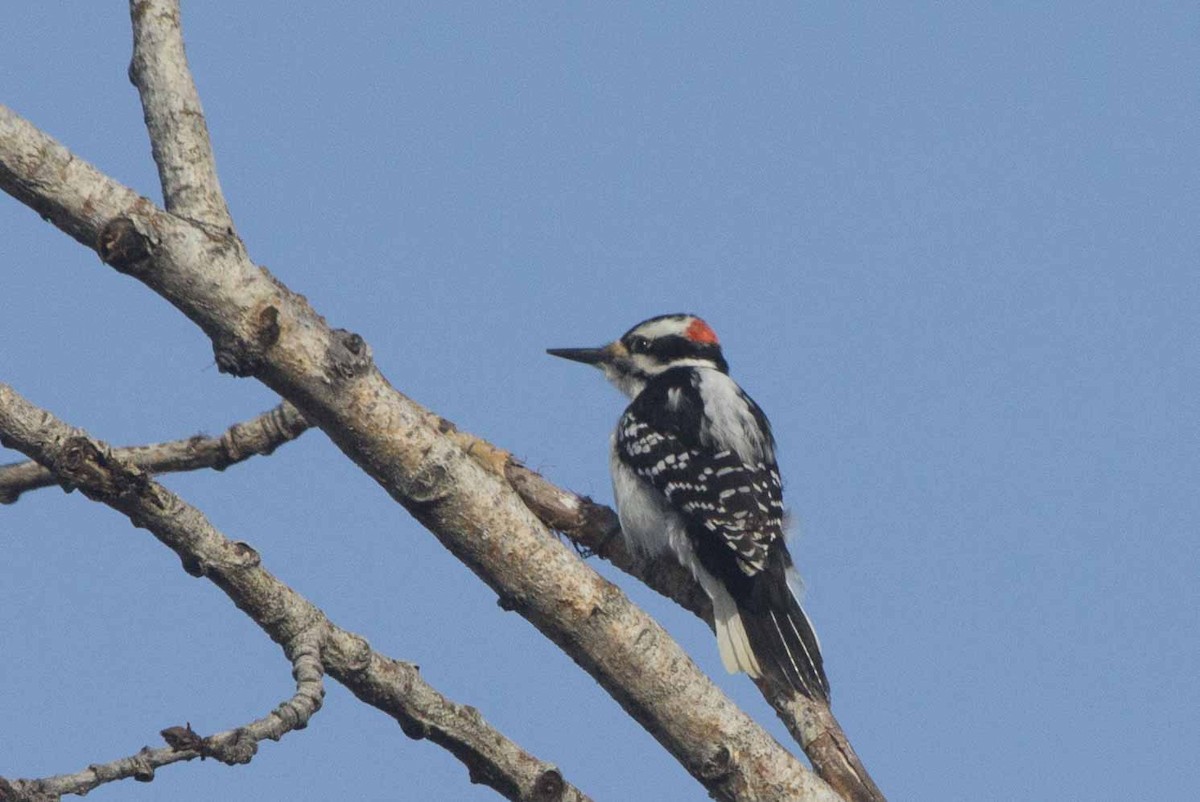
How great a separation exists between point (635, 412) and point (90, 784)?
388cm

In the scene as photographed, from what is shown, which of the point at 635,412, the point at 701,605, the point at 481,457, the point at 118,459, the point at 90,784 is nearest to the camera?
the point at 90,784

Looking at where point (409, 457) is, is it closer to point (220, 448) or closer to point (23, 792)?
point (23, 792)

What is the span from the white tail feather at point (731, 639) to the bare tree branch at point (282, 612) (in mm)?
1652

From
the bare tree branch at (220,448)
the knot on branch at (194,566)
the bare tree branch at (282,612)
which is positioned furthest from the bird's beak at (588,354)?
the knot on branch at (194,566)

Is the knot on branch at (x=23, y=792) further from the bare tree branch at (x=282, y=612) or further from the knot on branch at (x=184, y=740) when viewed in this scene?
the bare tree branch at (x=282, y=612)

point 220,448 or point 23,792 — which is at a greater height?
point 220,448

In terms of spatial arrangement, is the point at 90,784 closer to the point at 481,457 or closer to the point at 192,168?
the point at 192,168

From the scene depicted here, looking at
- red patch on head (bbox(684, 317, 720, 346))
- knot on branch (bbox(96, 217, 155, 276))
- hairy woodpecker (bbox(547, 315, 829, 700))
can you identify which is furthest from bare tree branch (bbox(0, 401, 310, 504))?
red patch on head (bbox(684, 317, 720, 346))

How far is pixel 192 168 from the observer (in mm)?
3580

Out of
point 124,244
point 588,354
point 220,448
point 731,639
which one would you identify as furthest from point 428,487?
point 588,354

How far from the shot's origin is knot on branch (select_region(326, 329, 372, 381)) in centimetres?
328

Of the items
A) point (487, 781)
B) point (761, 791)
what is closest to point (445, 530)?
point (487, 781)

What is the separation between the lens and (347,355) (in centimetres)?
329

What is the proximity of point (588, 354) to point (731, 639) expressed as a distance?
7.21 feet
